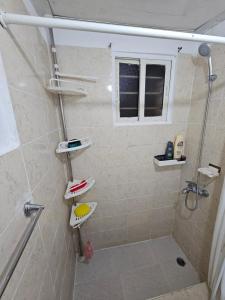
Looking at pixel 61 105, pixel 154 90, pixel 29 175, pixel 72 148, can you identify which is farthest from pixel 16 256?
pixel 154 90

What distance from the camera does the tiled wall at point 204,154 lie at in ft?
3.72

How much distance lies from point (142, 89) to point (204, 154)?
858 millimetres

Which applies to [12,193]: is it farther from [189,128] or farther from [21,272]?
[189,128]

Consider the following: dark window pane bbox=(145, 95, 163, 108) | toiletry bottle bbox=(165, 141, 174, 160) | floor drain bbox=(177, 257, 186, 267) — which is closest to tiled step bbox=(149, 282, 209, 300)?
floor drain bbox=(177, 257, 186, 267)

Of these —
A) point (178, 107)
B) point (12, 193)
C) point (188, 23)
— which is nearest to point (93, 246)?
point (12, 193)

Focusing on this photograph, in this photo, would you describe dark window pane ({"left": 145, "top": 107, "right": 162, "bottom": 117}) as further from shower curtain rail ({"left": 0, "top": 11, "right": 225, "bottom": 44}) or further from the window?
shower curtain rail ({"left": 0, "top": 11, "right": 225, "bottom": 44})

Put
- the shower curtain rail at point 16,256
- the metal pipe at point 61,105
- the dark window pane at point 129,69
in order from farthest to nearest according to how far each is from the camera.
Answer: the dark window pane at point 129,69 → the metal pipe at point 61,105 → the shower curtain rail at point 16,256

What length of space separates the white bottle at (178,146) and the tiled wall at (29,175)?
1.22m

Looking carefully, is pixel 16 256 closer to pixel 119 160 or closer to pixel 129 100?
pixel 119 160

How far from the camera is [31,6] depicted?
81cm

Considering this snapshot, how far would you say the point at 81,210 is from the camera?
4.37 ft

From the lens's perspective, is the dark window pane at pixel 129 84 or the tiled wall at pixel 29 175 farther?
the dark window pane at pixel 129 84

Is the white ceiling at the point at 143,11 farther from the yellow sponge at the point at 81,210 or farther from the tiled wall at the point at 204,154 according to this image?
the yellow sponge at the point at 81,210

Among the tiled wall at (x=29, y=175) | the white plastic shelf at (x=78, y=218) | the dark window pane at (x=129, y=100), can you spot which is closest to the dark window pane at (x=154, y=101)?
the dark window pane at (x=129, y=100)
